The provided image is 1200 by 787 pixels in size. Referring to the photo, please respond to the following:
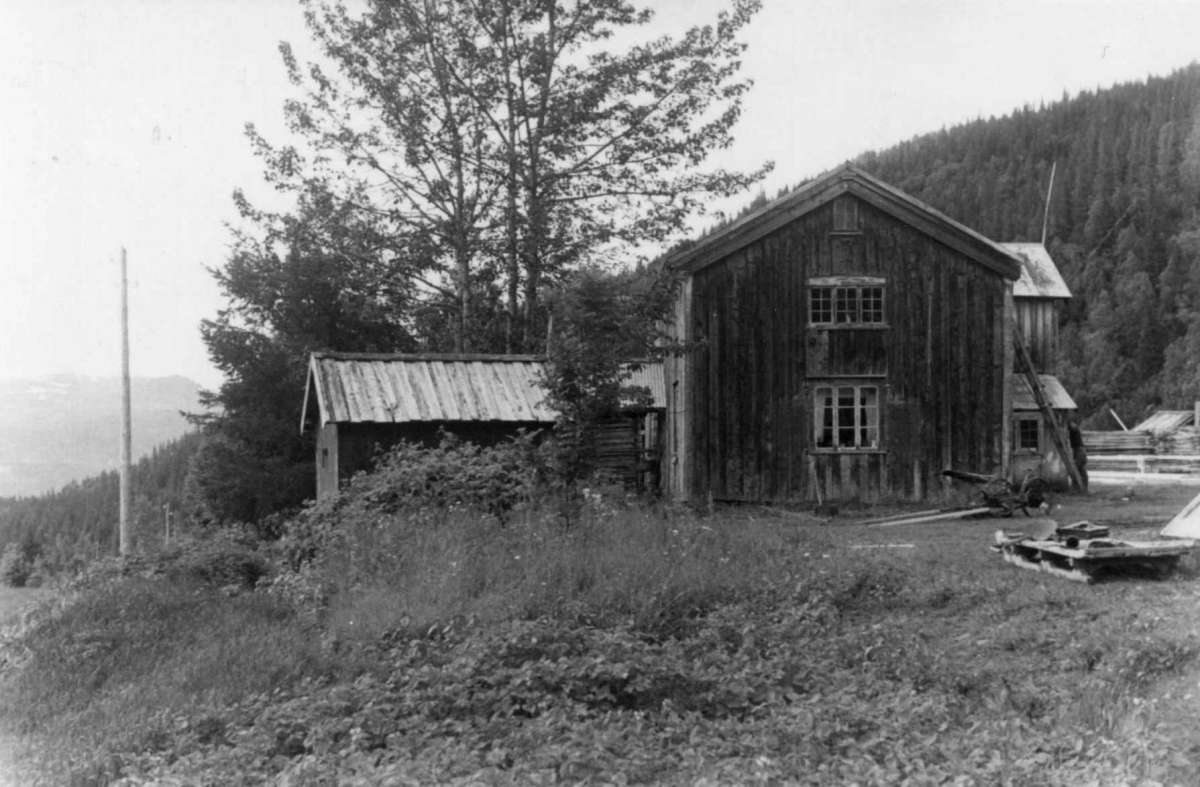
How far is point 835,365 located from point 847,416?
1.02 meters

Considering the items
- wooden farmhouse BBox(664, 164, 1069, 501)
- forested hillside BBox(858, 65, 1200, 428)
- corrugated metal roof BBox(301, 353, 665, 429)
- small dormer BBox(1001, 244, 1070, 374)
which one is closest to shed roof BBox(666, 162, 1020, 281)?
wooden farmhouse BBox(664, 164, 1069, 501)

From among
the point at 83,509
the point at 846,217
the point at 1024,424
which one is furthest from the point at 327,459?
the point at 83,509

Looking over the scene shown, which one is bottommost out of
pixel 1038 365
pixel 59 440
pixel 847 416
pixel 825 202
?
pixel 59 440

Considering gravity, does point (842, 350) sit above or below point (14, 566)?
above

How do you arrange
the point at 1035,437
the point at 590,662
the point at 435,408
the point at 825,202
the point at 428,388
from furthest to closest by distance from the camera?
1. the point at 1035,437
2. the point at 825,202
3. the point at 428,388
4. the point at 435,408
5. the point at 590,662

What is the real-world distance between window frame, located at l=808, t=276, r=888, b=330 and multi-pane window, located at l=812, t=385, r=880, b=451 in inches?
48.1

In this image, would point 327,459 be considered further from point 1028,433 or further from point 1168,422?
point 1168,422

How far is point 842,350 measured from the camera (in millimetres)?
18984

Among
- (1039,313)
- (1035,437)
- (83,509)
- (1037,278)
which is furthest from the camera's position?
(83,509)

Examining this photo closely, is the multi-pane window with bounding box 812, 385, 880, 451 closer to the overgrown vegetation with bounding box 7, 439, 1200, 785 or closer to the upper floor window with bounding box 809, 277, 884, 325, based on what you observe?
the upper floor window with bounding box 809, 277, 884, 325

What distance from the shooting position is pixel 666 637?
345 inches

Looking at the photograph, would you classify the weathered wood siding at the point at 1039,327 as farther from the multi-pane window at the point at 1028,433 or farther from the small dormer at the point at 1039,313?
the multi-pane window at the point at 1028,433

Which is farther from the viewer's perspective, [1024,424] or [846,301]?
[1024,424]

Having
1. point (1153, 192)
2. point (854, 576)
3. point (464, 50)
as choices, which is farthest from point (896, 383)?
point (1153, 192)
